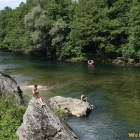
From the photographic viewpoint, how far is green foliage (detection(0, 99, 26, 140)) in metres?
16.9

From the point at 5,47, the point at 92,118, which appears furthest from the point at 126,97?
the point at 5,47

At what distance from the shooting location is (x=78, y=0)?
82312 mm

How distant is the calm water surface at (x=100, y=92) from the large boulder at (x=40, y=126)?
5.89 metres

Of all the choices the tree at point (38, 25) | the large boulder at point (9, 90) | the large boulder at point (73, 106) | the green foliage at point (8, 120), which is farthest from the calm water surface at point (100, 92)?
the tree at point (38, 25)

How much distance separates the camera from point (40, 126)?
16547 mm

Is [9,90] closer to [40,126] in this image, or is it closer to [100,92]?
[40,126]

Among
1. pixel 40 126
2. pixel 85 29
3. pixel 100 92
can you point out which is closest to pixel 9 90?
pixel 40 126

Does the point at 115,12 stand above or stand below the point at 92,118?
above

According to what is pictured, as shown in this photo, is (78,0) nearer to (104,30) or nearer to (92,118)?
(104,30)

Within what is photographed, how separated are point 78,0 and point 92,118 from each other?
60849 mm

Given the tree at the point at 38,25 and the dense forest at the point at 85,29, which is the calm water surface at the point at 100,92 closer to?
the dense forest at the point at 85,29

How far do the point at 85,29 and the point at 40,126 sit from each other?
53.4 m

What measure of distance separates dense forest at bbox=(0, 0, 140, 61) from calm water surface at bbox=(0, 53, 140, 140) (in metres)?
12.9

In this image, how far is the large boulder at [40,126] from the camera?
1633 cm
